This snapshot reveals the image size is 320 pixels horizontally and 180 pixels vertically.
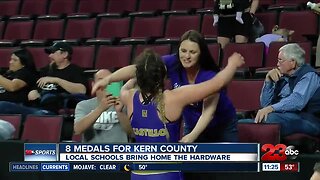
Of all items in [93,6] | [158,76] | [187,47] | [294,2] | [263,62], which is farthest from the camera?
[93,6]

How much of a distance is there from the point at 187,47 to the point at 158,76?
422mm

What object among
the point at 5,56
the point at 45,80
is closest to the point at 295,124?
the point at 45,80

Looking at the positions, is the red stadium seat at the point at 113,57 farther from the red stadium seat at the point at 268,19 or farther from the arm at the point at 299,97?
the arm at the point at 299,97

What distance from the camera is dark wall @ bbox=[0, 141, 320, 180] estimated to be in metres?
4.16

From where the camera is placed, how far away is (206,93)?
364cm

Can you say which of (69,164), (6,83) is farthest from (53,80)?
(69,164)

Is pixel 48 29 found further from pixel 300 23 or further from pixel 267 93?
pixel 267 93

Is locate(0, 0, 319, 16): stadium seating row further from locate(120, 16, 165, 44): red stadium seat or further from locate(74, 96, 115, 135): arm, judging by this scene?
locate(74, 96, 115, 135): arm

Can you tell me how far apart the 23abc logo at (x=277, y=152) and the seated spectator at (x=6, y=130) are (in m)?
2.06

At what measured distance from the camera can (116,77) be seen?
4.05 metres

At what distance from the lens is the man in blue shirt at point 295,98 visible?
Answer: 184 inches

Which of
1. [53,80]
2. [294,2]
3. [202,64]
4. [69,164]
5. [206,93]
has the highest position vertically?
[294,2]

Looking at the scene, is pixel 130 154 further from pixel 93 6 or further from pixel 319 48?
pixel 93 6

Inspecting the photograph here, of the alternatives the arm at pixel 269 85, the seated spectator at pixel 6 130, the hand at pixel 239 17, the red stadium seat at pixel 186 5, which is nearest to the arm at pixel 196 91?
the arm at pixel 269 85
